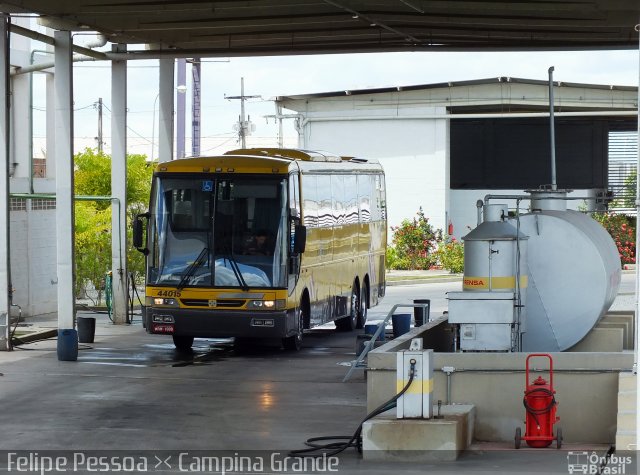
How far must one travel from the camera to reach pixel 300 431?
15555mm

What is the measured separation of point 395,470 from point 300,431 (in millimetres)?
2851

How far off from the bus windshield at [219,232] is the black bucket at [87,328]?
2989 millimetres

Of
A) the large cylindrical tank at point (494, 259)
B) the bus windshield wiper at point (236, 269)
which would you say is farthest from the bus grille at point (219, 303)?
the large cylindrical tank at point (494, 259)

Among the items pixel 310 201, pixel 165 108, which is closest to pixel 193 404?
pixel 310 201

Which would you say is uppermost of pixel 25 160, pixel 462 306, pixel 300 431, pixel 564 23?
pixel 564 23

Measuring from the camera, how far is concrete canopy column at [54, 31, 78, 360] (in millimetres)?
25812

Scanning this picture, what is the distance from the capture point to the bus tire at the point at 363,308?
3111 centimetres

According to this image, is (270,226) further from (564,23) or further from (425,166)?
(425,166)

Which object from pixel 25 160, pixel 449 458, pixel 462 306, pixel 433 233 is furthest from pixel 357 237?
pixel 433 233

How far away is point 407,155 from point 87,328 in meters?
31.4

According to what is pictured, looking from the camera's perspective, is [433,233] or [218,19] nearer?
[218,19]

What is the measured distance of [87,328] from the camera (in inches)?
1046

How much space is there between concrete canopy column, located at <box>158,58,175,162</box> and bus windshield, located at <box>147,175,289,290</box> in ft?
27.2

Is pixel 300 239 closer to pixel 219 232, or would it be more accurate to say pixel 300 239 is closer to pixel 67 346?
pixel 219 232
